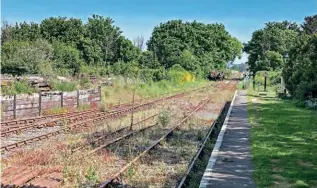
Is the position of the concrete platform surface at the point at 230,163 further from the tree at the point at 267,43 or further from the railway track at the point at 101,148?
the tree at the point at 267,43

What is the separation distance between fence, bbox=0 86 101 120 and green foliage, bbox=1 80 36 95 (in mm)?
959

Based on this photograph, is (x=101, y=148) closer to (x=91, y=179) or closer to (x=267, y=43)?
(x=91, y=179)

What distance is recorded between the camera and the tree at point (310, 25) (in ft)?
290

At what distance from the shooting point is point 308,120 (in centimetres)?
2094

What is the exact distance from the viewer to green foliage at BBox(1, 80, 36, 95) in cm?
2228

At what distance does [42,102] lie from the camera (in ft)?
76.7

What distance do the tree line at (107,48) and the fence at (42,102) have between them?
890 centimetres

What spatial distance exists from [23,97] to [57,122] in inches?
117

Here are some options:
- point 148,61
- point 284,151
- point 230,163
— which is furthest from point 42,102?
point 148,61

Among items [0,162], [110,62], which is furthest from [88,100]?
[110,62]

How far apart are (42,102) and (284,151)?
14.2 meters

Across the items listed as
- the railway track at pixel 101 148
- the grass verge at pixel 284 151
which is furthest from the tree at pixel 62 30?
the grass verge at pixel 284 151

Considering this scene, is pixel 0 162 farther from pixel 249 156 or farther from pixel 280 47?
pixel 280 47

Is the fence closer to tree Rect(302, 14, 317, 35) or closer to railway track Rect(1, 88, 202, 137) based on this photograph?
railway track Rect(1, 88, 202, 137)
